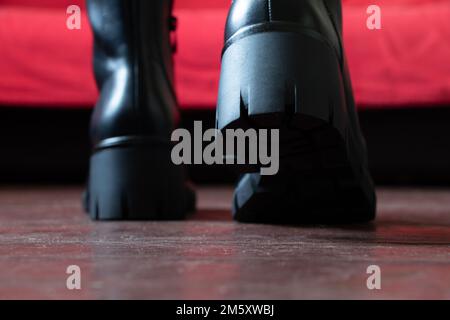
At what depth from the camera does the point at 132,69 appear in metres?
0.61

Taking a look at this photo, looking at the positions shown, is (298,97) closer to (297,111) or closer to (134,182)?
(297,111)

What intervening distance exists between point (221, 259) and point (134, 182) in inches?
8.9

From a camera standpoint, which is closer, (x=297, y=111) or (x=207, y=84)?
(x=297, y=111)

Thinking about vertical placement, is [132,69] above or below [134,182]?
above

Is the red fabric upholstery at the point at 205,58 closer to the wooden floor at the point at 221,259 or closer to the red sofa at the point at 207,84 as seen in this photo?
the red sofa at the point at 207,84

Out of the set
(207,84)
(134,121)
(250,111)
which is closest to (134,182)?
(134,121)

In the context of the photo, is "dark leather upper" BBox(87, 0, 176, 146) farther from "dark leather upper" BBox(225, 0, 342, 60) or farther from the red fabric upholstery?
the red fabric upholstery

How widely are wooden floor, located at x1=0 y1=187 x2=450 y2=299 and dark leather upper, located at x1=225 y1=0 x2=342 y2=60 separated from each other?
17 centimetres

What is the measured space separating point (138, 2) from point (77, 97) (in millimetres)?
728

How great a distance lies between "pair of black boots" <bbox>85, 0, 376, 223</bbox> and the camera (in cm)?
43

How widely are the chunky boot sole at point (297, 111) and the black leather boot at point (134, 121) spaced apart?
11 cm

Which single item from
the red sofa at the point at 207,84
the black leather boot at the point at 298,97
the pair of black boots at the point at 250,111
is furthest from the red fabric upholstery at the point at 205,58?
the black leather boot at the point at 298,97

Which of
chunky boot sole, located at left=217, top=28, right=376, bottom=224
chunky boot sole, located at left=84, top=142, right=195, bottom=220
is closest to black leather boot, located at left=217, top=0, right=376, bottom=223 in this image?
chunky boot sole, located at left=217, top=28, right=376, bottom=224

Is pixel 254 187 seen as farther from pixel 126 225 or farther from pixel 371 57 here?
pixel 371 57
